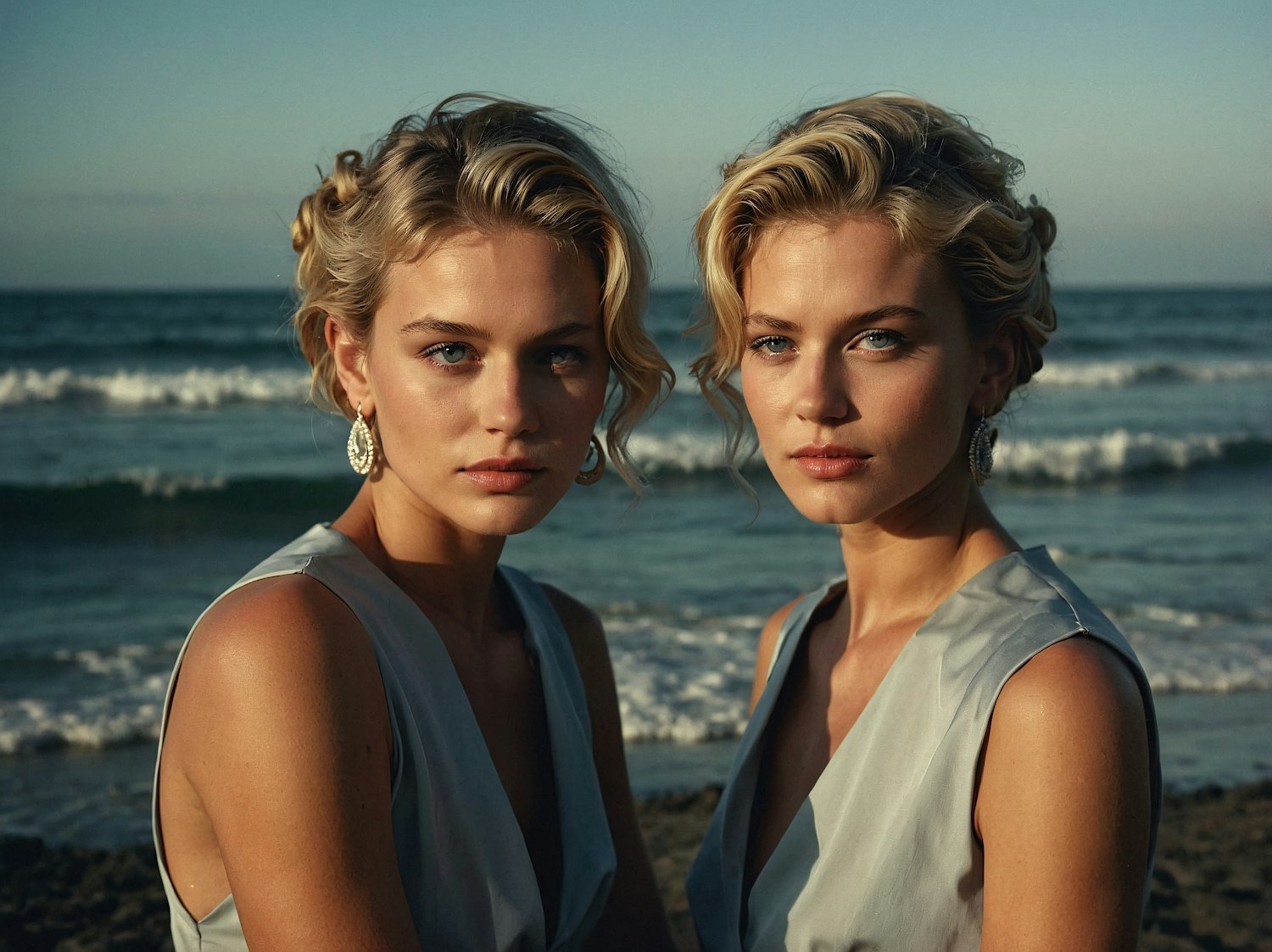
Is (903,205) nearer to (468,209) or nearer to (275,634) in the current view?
(468,209)

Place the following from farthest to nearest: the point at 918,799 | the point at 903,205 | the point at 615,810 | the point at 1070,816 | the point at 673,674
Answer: the point at 673,674 → the point at 615,810 → the point at 903,205 → the point at 918,799 → the point at 1070,816

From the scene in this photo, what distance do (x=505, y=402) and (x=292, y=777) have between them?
2.83ft

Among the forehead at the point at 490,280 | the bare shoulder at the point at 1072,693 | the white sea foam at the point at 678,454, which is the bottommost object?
the white sea foam at the point at 678,454

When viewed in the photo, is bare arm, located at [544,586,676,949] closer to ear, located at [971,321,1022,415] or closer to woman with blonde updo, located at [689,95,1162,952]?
woman with blonde updo, located at [689,95,1162,952]

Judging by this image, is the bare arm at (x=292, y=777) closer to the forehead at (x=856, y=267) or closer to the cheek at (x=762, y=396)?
the cheek at (x=762, y=396)

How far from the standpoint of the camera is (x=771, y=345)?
265 centimetres

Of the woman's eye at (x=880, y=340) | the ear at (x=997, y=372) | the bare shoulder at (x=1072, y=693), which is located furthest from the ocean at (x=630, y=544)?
the bare shoulder at (x=1072, y=693)

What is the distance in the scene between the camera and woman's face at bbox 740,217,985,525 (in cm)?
251

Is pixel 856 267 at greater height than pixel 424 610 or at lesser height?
greater

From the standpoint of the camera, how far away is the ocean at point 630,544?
6.35m

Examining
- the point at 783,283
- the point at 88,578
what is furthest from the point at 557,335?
the point at 88,578

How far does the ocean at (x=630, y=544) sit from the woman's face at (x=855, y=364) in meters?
0.46

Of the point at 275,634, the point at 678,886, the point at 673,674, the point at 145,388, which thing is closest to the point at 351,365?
the point at 275,634

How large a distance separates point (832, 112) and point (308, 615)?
159 cm
